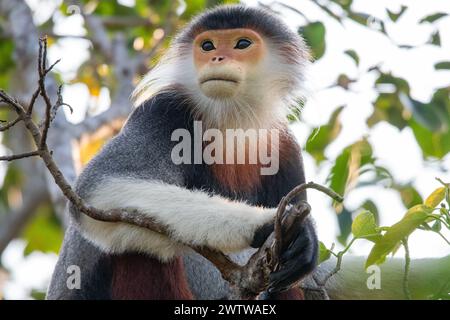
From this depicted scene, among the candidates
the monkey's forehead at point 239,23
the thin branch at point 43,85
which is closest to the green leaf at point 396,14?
the monkey's forehead at point 239,23

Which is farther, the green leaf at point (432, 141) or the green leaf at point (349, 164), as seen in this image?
the green leaf at point (432, 141)

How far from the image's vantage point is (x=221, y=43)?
5051 millimetres

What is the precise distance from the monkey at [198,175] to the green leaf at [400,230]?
0.33m

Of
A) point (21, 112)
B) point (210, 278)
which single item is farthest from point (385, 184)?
point (21, 112)

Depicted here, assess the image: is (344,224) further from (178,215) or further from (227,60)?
(178,215)

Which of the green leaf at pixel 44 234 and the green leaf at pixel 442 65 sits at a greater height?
the green leaf at pixel 442 65

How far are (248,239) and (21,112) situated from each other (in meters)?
1.22

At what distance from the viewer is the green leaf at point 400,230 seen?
11.9 feet

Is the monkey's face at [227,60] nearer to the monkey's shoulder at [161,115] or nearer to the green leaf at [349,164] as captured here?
the monkey's shoulder at [161,115]

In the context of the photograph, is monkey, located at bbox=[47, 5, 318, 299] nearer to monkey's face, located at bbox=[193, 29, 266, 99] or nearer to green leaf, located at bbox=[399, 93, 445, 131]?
monkey's face, located at bbox=[193, 29, 266, 99]

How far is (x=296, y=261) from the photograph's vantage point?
152 inches

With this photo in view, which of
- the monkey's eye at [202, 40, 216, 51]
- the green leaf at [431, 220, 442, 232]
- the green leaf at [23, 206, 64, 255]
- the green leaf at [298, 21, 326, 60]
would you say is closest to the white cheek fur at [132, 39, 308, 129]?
the monkey's eye at [202, 40, 216, 51]

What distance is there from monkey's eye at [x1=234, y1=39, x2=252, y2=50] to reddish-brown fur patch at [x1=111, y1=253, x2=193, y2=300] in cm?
144

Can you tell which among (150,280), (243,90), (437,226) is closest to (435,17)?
(243,90)
